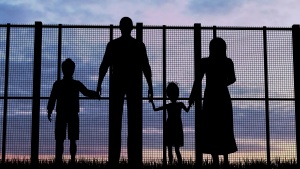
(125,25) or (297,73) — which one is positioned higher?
(125,25)

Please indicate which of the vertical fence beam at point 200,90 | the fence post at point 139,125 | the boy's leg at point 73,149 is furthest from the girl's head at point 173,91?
the boy's leg at point 73,149

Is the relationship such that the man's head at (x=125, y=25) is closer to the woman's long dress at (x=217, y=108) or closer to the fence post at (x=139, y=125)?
the fence post at (x=139, y=125)

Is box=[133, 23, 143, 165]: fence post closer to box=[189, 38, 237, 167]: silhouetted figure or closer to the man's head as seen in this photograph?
the man's head

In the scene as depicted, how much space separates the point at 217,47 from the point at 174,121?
285cm

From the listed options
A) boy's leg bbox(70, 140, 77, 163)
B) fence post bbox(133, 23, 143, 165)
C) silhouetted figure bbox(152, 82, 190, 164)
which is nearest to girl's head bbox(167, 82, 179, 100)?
silhouetted figure bbox(152, 82, 190, 164)

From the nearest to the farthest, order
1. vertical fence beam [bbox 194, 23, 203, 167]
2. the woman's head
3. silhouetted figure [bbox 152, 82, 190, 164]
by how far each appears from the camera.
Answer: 1. the woman's head
2. vertical fence beam [bbox 194, 23, 203, 167]
3. silhouetted figure [bbox 152, 82, 190, 164]

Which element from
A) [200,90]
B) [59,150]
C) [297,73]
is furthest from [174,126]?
[297,73]

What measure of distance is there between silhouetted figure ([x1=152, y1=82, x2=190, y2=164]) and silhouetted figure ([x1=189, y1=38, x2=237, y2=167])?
2.17 meters

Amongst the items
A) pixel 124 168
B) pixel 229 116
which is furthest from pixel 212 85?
pixel 124 168

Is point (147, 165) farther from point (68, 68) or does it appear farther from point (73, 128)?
point (68, 68)

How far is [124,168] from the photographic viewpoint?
24.1 ft

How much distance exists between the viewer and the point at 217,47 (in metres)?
6.60

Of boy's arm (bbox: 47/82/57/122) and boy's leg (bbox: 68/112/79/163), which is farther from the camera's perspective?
boy's arm (bbox: 47/82/57/122)

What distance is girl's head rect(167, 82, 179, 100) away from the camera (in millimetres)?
9258
